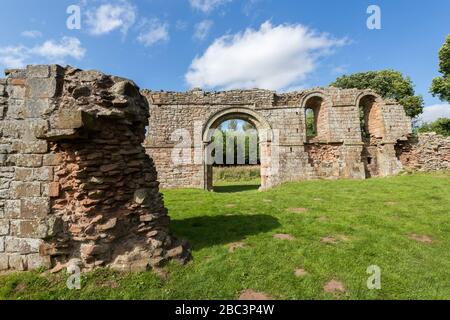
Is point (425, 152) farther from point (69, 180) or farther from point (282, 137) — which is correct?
point (69, 180)

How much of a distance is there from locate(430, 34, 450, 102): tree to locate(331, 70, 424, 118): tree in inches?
155

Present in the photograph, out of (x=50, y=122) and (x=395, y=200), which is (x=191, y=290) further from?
(x=395, y=200)

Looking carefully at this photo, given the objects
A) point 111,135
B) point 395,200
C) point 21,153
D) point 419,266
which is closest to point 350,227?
point 419,266

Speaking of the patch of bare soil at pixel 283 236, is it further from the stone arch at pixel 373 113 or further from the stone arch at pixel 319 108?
the stone arch at pixel 373 113

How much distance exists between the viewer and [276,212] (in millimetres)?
7836

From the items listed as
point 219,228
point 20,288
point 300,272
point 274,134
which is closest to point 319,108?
point 274,134

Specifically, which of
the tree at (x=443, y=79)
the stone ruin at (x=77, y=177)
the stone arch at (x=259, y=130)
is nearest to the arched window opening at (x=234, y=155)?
the stone arch at (x=259, y=130)

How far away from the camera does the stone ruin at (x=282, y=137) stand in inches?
590

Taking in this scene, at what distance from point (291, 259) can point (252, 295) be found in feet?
4.16
